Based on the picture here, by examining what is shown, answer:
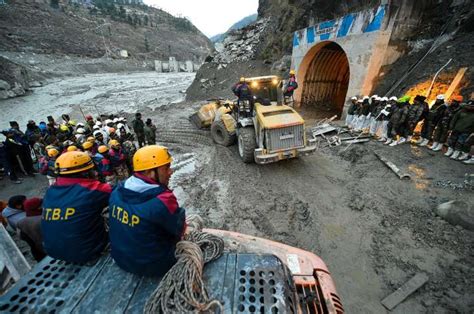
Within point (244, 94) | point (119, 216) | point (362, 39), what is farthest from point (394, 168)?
point (119, 216)

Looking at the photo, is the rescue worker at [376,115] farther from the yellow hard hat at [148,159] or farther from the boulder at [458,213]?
the yellow hard hat at [148,159]

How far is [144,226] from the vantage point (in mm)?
1695

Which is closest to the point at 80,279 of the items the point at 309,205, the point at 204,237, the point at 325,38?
the point at 204,237

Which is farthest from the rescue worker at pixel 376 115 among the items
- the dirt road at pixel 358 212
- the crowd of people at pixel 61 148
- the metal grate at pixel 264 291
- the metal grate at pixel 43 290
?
the metal grate at pixel 43 290

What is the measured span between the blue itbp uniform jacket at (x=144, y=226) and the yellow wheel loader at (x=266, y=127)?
175 inches

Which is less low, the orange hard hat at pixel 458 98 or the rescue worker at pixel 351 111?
the orange hard hat at pixel 458 98

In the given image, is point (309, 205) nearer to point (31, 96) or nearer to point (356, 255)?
point (356, 255)

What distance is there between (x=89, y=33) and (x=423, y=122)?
7092cm

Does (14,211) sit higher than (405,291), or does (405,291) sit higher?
(14,211)

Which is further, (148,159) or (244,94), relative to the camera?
(244,94)

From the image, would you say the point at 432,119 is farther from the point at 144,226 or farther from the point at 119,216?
the point at 119,216

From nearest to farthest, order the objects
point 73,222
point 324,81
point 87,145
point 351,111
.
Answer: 1. point 73,222
2. point 87,145
3. point 351,111
4. point 324,81

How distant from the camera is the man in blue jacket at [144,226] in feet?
5.58

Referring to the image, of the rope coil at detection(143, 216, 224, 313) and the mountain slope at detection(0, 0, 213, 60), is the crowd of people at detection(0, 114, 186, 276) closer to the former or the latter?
the rope coil at detection(143, 216, 224, 313)
